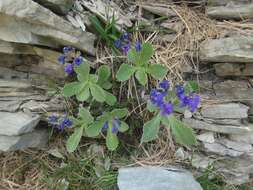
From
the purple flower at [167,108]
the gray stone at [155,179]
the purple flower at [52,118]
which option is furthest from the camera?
the purple flower at [52,118]

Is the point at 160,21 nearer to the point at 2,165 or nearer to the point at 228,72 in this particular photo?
the point at 228,72

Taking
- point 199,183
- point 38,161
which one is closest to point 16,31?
point 38,161

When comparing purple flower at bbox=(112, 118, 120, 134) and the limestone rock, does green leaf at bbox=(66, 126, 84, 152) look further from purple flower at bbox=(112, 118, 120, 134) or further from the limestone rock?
the limestone rock

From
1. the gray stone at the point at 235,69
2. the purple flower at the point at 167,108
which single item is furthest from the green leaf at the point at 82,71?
the gray stone at the point at 235,69

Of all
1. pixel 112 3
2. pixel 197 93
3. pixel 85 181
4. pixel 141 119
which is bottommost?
pixel 85 181

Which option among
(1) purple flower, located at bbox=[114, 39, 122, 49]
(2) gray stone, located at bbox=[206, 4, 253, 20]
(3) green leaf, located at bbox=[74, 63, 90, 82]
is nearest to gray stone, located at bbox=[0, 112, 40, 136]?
(3) green leaf, located at bbox=[74, 63, 90, 82]

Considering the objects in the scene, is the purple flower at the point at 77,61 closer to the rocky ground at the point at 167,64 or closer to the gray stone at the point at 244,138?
the rocky ground at the point at 167,64

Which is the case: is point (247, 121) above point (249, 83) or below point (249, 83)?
below
